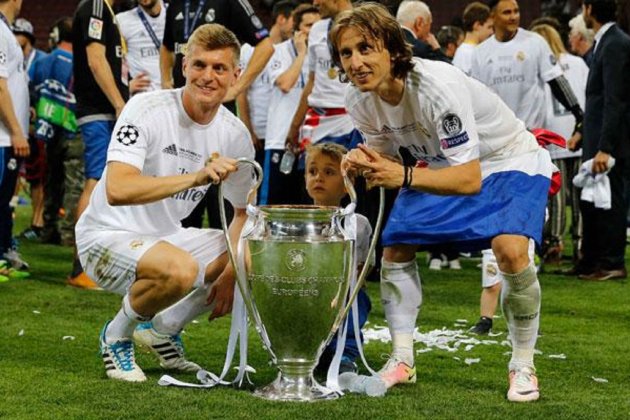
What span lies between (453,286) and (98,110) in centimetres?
251

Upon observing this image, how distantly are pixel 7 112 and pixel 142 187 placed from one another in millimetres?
3304

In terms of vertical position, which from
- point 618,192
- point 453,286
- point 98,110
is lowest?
point 453,286

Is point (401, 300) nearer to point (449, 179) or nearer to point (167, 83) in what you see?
point (449, 179)

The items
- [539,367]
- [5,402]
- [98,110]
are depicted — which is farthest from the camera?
[98,110]

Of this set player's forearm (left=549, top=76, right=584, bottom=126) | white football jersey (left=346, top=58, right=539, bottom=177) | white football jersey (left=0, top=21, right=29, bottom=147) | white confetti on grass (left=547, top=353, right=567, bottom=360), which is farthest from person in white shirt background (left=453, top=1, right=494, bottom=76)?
white football jersey (left=346, top=58, right=539, bottom=177)

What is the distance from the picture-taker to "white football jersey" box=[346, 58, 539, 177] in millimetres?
4086

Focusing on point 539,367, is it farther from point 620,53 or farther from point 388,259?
point 620,53

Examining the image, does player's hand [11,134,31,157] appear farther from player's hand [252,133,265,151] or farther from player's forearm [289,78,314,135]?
player's hand [252,133,265,151]

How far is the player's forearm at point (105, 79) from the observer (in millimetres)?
7059

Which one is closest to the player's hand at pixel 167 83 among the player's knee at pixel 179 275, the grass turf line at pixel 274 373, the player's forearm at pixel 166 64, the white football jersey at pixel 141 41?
the player's forearm at pixel 166 64

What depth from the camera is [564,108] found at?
884 centimetres

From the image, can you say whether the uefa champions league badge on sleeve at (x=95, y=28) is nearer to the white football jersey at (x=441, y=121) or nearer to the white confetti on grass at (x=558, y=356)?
the white football jersey at (x=441, y=121)

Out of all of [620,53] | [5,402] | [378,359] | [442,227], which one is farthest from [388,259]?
[620,53]

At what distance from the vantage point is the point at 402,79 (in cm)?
416
